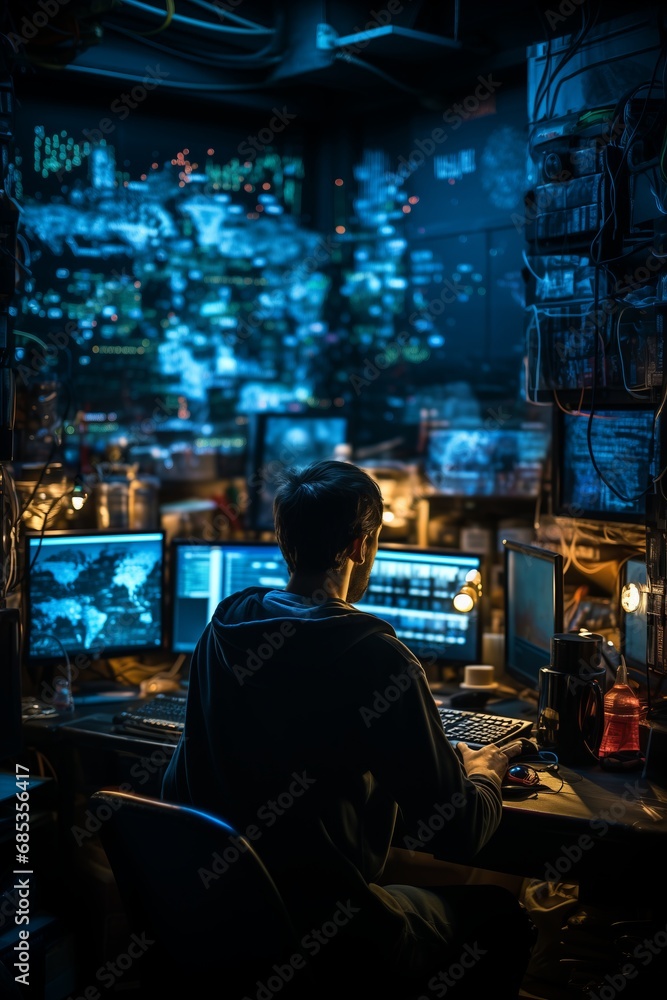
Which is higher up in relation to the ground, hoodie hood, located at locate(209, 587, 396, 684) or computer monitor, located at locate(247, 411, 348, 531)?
computer monitor, located at locate(247, 411, 348, 531)

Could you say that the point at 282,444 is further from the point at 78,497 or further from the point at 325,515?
the point at 325,515

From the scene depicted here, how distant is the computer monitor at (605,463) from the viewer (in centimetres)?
Result: 239

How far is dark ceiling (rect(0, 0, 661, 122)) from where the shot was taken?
321cm

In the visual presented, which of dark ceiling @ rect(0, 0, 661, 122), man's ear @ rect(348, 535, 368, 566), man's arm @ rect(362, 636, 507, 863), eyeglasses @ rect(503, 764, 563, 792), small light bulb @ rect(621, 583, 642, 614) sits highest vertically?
dark ceiling @ rect(0, 0, 661, 122)

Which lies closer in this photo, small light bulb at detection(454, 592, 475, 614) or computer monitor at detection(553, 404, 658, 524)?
computer monitor at detection(553, 404, 658, 524)

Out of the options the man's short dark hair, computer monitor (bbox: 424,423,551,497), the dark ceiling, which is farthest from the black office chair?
the dark ceiling

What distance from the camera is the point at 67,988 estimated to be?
2.38 m

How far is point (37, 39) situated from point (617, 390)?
190cm

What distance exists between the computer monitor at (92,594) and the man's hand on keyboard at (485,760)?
1181 millimetres

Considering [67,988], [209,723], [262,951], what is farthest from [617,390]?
[67,988]

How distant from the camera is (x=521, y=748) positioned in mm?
2100

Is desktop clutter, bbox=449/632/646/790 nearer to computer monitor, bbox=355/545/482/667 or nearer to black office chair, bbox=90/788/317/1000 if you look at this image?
computer monitor, bbox=355/545/482/667

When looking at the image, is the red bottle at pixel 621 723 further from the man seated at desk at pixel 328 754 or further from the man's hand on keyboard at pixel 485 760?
the man seated at desk at pixel 328 754

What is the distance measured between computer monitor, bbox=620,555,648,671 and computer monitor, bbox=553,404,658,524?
0.12m
